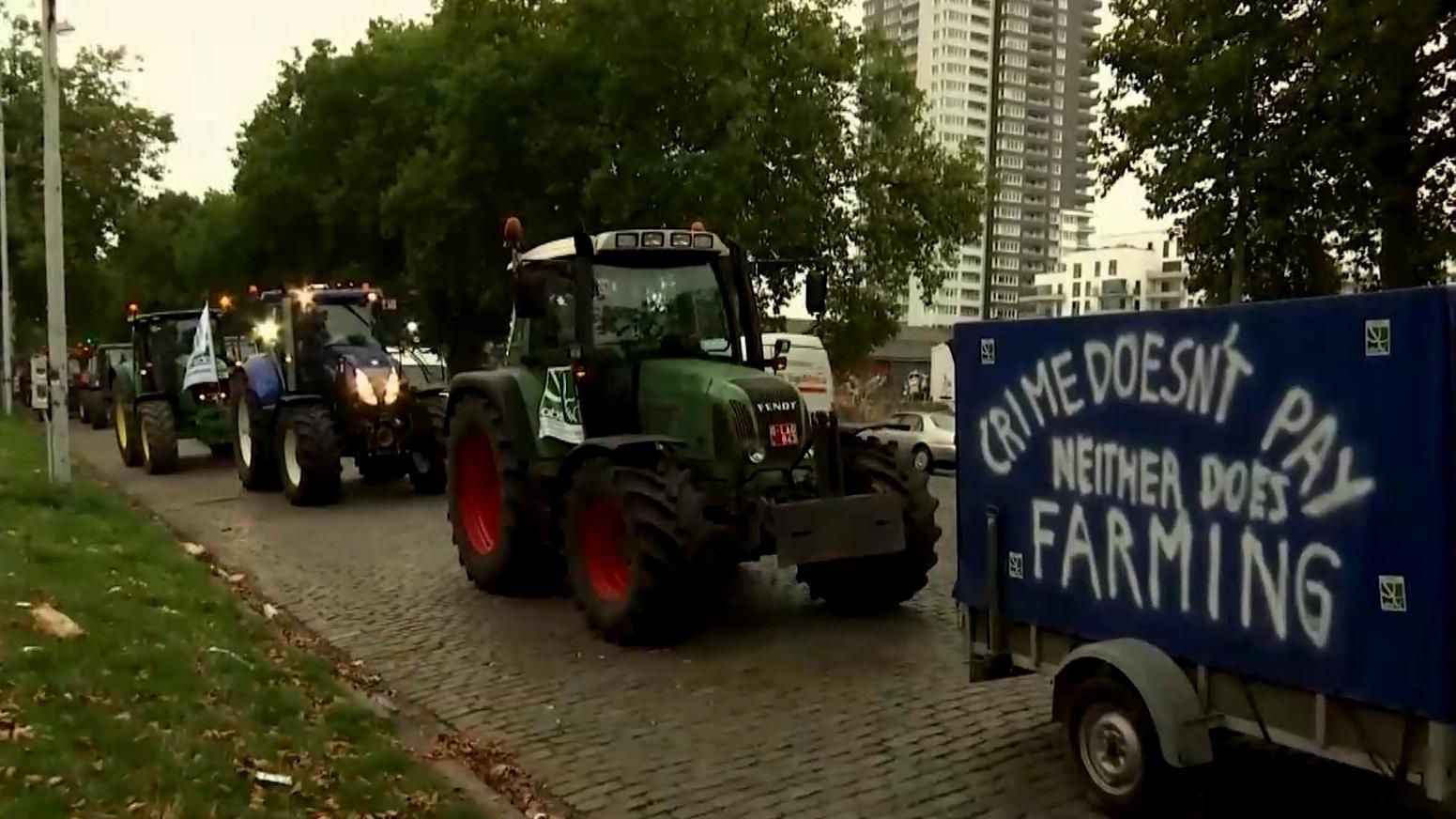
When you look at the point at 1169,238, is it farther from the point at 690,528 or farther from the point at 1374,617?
the point at 1374,617

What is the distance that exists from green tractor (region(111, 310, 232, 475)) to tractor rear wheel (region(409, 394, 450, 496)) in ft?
15.4

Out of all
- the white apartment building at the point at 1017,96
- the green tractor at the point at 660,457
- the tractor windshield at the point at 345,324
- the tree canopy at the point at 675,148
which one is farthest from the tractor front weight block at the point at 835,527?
the white apartment building at the point at 1017,96

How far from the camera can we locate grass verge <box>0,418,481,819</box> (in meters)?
5.04

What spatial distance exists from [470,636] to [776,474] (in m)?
2.28

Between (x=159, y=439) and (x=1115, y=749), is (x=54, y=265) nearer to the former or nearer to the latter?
(x=159, y=439)

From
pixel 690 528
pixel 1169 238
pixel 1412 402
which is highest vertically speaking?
pixel 1169 238

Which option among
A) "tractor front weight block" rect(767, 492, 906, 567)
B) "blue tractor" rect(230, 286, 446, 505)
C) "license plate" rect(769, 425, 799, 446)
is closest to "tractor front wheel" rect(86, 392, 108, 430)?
"blue tractor" rect(230, 286, 446, 505)

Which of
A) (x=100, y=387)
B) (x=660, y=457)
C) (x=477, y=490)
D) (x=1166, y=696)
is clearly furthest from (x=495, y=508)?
(x=100, y=387)

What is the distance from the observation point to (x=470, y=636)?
29.0 ft

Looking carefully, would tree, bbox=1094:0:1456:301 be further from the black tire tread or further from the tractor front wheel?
the tractor front wheel

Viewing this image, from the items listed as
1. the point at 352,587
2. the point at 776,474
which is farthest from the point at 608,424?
the point at 352,587

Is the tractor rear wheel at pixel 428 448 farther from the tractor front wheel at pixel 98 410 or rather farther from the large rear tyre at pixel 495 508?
the tractor front wheel at pixel 98 410

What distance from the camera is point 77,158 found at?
123 feet

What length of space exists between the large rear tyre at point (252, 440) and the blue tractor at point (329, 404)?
0.04 ft
